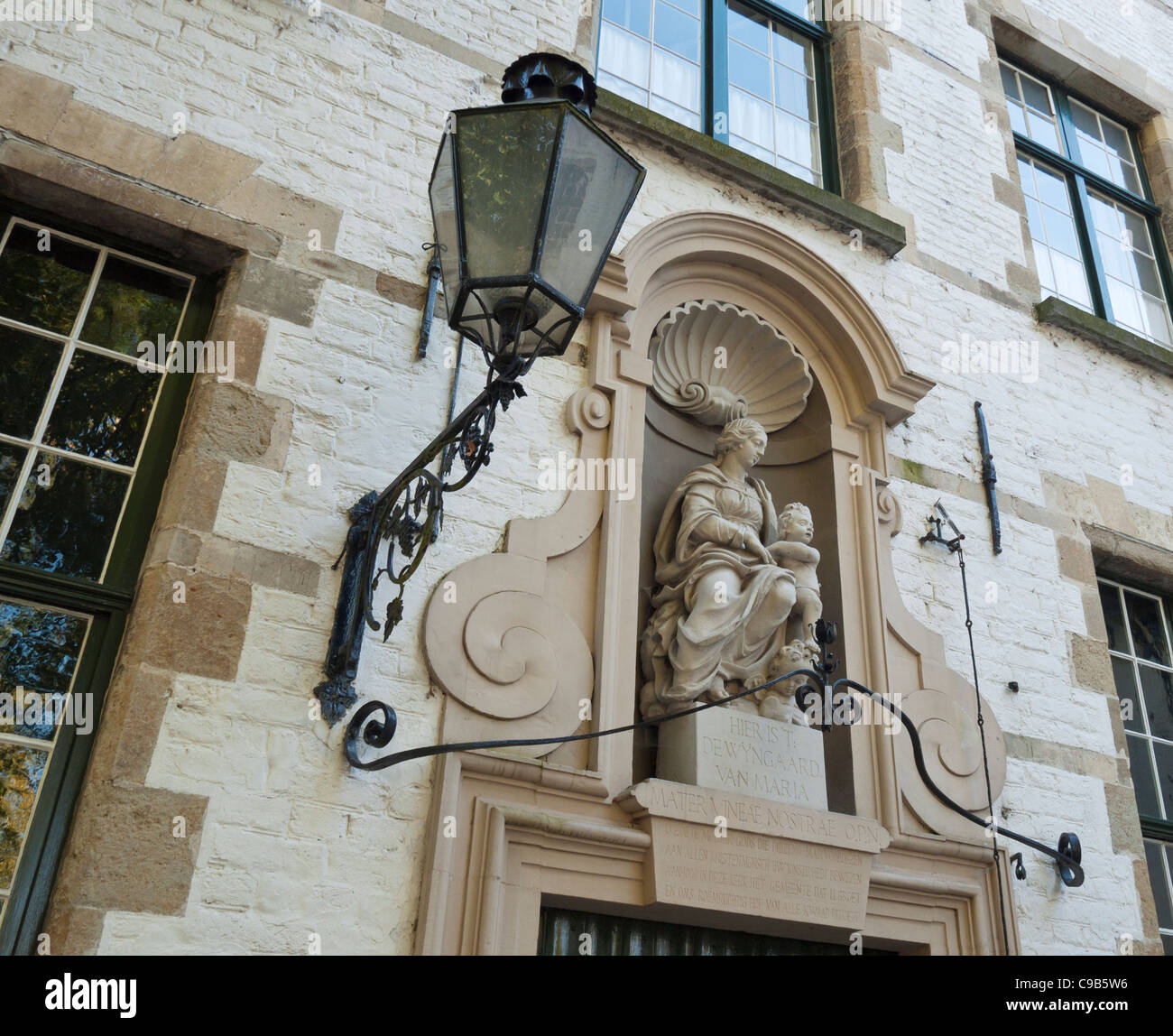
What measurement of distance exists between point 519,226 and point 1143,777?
4.02 metres

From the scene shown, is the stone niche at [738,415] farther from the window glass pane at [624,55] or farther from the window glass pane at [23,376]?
the window glass pane at [23,376]

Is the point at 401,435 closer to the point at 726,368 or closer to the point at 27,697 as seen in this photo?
the point at 27,697

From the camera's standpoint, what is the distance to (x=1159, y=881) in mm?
4684

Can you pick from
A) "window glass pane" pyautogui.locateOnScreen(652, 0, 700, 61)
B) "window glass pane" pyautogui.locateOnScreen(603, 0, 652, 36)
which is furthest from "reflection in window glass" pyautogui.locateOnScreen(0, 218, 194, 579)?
"window glass pane" pyautogui.locateOnScreen(652, 0, 700, 61)

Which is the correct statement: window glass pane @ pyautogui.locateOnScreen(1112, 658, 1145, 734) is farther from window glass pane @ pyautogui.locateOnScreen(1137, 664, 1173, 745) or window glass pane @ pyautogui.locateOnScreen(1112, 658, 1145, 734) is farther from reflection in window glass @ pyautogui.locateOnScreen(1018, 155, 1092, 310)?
reflection in window glass @ pyautogui.locateOnScreen(1018, 155, 1092, 310)

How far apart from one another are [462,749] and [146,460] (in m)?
1.36

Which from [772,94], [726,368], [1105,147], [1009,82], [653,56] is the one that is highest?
[1009,82]

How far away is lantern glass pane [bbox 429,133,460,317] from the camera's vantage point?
2801 mm

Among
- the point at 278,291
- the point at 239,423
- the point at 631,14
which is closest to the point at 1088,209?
the point at 631,14

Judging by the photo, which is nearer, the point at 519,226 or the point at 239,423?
the point at 519,226

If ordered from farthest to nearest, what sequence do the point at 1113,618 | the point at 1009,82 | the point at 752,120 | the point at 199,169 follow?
the point at 1009,82 → the point at 752,120 → the point at 1113,618 → the point at 199,169

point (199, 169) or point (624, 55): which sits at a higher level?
point (624, 55)

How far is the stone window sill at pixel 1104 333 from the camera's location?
5699mm

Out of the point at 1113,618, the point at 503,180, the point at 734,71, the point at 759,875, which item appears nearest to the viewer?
the point at 503,180
